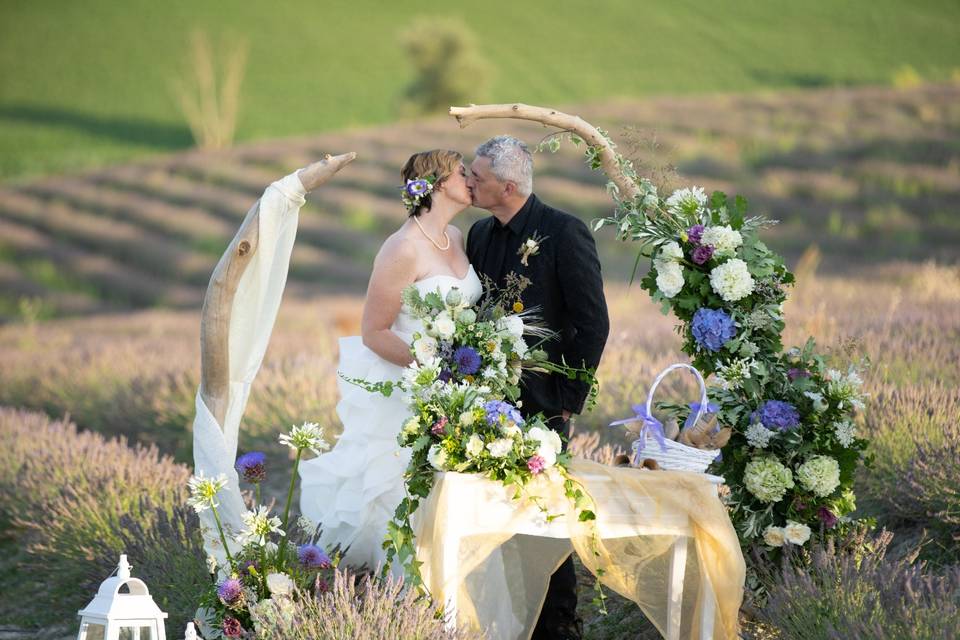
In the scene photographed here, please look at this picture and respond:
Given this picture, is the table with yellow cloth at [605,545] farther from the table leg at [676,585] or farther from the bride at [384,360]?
the bride at [384,360]

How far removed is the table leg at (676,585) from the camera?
11.1 feet

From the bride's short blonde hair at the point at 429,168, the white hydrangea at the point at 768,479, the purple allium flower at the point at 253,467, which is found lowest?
the white hydrangea at the point at 768,479

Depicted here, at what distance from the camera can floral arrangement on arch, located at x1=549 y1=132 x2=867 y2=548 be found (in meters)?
3.64

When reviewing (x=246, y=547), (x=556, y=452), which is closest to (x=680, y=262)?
(x=556, y=452)

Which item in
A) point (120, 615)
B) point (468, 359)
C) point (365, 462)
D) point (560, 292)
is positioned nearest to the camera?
point (120, 615)

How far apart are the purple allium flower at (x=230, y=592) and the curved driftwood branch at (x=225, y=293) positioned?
30.5 inches

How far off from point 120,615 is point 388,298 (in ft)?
4.77

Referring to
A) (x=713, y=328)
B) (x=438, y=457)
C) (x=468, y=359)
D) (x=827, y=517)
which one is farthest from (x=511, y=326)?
(x=827, y=517)

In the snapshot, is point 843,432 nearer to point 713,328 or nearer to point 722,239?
point 713,328

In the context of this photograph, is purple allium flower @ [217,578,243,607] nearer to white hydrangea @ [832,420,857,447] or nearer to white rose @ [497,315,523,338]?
white rose @ [497,315,523,338]

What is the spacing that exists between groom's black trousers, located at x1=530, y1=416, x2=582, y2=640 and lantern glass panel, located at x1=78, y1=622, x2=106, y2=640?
1.61 metres

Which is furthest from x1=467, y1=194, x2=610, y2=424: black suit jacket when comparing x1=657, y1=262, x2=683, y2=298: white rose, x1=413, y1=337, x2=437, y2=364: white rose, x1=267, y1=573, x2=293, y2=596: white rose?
x1=267, y1=573, x2=293, y2=596: white rose

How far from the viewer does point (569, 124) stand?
3.86 m

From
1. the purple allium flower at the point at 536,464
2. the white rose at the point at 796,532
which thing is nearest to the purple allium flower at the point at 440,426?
the purple allium flower at the point at 536,464
